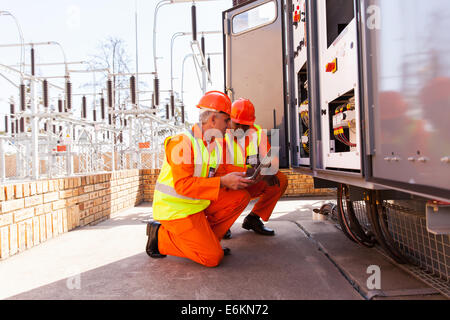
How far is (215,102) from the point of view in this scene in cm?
259

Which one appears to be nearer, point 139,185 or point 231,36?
point 231,36

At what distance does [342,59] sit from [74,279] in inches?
92.3

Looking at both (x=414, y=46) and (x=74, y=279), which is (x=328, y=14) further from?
(x=74, y=279)

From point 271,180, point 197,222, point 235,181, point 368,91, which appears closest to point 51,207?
point 197,222

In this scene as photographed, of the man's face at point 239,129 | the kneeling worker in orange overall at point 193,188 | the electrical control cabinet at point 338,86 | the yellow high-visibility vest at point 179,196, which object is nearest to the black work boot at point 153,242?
the kneeling worker in orange overall at point 193,188

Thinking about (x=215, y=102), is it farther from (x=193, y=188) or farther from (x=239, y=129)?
(x=239, y=129)

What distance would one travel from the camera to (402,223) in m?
2.53

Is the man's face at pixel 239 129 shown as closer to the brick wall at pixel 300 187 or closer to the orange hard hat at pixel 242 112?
the orange hard hat at pixel 242 112

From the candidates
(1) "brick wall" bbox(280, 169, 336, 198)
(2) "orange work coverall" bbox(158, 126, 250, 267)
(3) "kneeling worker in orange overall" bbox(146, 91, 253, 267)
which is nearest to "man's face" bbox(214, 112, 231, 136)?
(3) "kneeling worker in orange overall" bbox(146, 91, 253, 267)

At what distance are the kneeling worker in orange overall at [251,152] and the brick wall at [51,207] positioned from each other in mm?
1842

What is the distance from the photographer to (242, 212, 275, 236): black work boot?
3.43 meters

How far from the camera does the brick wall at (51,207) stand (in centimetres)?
279

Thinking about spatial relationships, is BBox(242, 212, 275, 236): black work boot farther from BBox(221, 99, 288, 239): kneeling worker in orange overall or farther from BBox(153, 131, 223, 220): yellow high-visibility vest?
BBox(153, 131, 223, 220): yellow high-visibility vest
